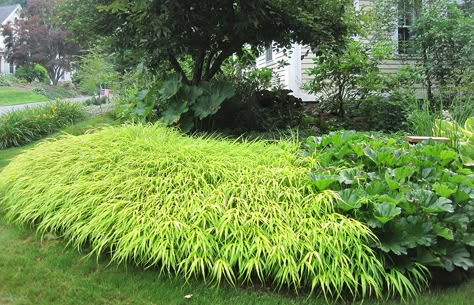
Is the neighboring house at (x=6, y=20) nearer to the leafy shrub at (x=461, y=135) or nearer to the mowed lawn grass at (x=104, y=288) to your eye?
the mowed lawn grass at (x=104, y=288)

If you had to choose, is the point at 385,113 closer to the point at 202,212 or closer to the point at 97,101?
the point at 202,212

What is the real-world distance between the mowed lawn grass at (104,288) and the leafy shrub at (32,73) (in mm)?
36439

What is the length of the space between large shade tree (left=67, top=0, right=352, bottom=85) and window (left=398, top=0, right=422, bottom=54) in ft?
10.8

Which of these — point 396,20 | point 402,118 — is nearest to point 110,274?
point 402,118

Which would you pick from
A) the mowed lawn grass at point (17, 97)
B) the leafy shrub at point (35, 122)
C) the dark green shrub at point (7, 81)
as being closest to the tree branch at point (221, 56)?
the leafy shrub at point (35, 122)

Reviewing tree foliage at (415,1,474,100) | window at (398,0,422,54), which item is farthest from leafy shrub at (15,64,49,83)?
tree foliage at (415,1,474,100)

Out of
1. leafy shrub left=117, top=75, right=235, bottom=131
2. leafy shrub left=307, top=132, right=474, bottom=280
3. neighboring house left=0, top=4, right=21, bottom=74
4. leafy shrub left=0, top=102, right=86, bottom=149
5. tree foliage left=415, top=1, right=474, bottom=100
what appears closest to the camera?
leafy shrub left=307, top=132, right=474, bottom=280

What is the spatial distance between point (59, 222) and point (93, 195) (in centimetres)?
35

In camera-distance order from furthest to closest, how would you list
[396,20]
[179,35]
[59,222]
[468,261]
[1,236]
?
[396,20] → [179,35] → [1,236] → [59,222] → [468,261]

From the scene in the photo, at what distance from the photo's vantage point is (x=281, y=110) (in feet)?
24.6

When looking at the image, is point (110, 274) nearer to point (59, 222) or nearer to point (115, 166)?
point (59, 222)

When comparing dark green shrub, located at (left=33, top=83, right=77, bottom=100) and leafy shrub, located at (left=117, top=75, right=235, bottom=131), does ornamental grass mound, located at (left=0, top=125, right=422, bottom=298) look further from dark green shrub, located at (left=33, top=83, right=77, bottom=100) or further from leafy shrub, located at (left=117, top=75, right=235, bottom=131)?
dark green shrub, located at (left=33, top=83, right=77, bottom=100)

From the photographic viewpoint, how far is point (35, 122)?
29.5 ft

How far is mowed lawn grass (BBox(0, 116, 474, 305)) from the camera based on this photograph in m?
2.76
